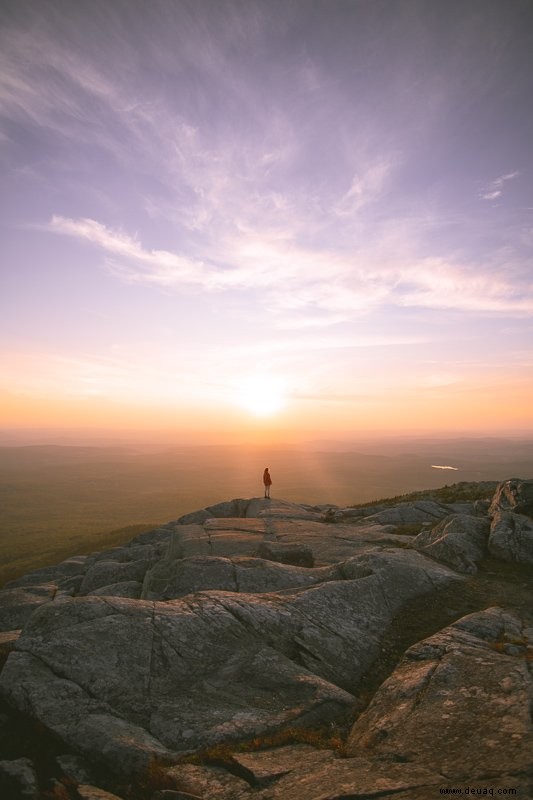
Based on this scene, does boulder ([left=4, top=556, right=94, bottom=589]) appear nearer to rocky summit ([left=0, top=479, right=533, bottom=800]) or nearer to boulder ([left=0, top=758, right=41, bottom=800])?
rocky summit ([left=0, top=479, right=533, bottom=800])

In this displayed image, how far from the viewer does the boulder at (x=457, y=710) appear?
8.39 m

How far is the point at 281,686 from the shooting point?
41.7ft

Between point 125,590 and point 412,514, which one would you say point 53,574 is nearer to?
point 125,590

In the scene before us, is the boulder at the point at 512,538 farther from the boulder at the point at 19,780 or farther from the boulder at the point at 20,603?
the boulder at the point at 20,603

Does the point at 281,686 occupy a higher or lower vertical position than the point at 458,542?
lower

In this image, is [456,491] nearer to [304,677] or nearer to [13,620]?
[304,677]

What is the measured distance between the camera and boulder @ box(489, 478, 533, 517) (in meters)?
27.1

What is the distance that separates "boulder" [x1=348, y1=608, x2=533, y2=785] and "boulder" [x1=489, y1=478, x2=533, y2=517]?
48.8 feet

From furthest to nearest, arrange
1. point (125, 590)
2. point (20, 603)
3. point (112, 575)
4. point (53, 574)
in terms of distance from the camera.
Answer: point (53, 574) < point (112, 575) < point (20, 603) < point (125, 590)

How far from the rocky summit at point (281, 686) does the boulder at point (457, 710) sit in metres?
0.05

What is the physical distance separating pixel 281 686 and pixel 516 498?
23317 mm

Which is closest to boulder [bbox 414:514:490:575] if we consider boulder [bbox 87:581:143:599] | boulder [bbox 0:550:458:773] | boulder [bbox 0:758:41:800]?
boulder [bbox 0:550:458:773]

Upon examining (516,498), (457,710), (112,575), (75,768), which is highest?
(516,498)

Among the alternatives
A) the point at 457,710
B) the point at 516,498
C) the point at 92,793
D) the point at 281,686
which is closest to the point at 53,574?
the point at 281,686
